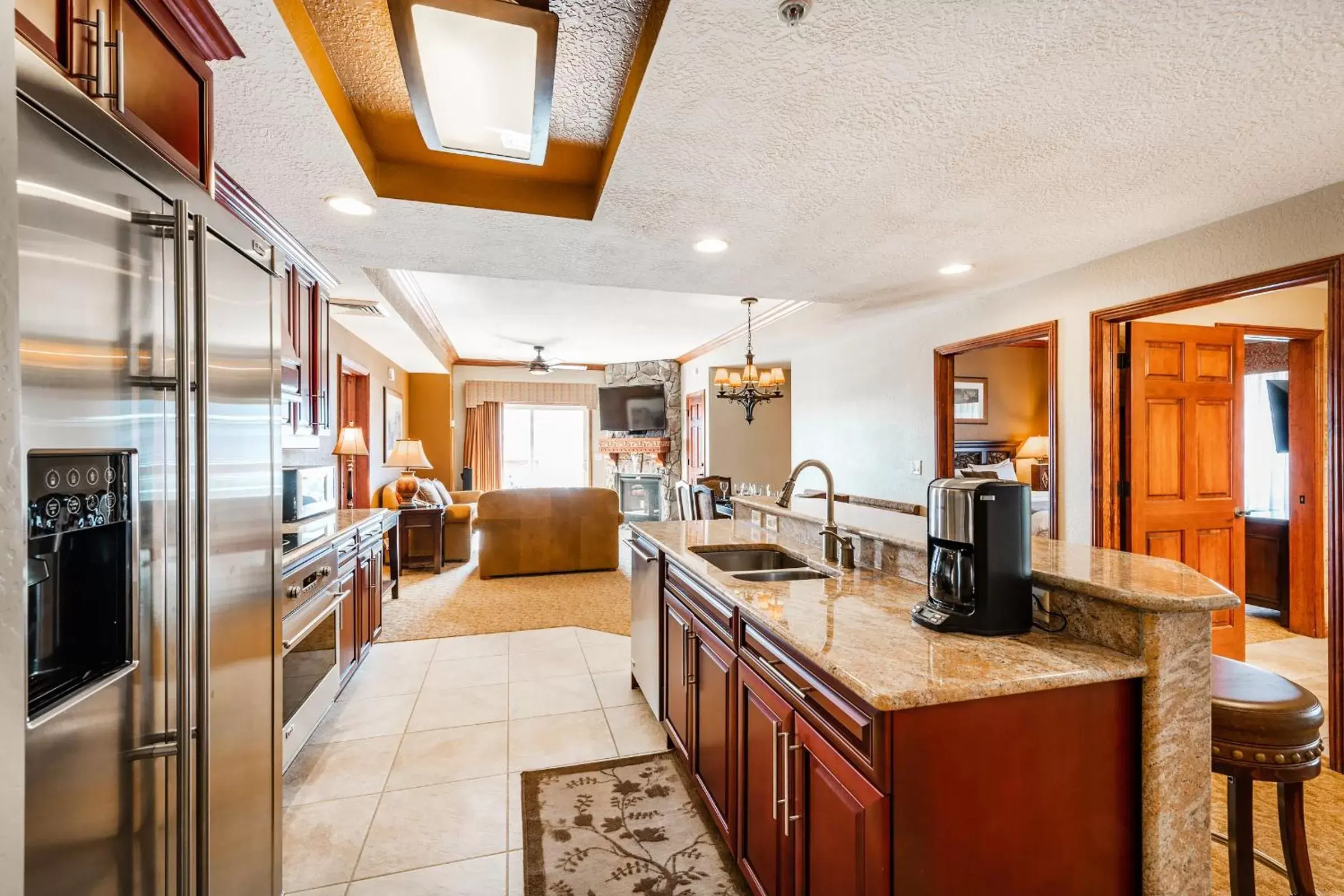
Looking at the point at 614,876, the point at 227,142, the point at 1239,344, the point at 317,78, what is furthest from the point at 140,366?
the point at 1239,344

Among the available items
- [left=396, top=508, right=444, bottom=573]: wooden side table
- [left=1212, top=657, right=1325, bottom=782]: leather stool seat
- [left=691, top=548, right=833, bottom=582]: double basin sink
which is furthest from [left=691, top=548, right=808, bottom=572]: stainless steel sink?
[left=396, top=508, right=444, bottom=573]: wooden side table

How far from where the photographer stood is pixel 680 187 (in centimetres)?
232

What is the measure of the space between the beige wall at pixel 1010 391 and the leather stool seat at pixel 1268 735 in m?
5.34

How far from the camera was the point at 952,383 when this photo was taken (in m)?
4.43

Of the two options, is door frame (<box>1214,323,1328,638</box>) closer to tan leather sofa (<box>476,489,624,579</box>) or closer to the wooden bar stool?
the wooden bar stool

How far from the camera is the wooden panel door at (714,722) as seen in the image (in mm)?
1735

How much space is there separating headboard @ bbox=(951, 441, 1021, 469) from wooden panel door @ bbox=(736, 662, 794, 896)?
5335 millimetres

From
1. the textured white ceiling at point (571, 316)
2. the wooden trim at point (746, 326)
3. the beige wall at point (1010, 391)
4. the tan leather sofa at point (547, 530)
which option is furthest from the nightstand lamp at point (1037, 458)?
the tan leather sofa at point (547, 530)

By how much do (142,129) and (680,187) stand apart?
1656 millimetres

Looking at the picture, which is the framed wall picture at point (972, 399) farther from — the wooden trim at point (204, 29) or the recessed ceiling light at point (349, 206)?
the wooden trim at point (204, 29)

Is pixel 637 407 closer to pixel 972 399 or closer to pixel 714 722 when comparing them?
pixel 972 399

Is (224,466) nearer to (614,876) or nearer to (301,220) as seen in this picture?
(614,876)

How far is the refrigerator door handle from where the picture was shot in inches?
41.4

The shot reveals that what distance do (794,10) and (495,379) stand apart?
844cm
